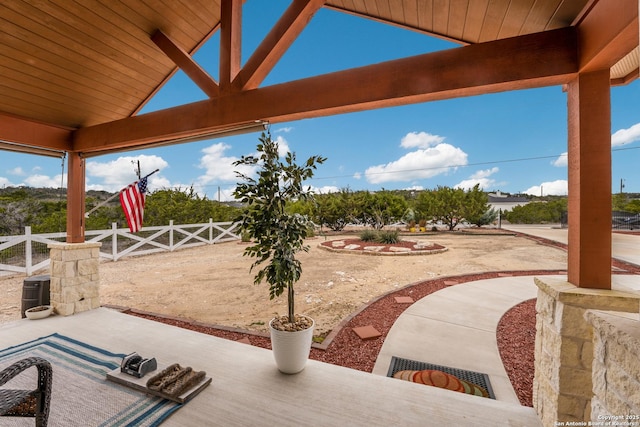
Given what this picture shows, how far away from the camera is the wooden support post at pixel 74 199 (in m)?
3.66

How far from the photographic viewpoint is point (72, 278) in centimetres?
338

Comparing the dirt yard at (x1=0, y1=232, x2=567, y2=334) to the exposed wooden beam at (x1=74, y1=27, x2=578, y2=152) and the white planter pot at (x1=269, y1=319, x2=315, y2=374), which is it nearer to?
the white planter pot at (x1=269, y1=319, x2=315, y2=374)

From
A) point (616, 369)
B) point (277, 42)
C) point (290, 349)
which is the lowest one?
point (290, 349)

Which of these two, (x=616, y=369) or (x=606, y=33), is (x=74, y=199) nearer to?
(x=616, y=369)

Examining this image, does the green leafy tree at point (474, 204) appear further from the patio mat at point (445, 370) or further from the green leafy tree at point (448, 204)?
the patio mat at point (445, 370)

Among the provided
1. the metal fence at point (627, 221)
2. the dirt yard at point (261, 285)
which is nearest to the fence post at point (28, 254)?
the dirt yard at point (261, 285)

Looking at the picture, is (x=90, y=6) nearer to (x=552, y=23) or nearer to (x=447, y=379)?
(x=552, y=23)

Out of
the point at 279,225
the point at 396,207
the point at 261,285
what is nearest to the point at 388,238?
the point at 396,207

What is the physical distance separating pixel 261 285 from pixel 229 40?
3.75m

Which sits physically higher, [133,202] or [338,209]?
[338,209]

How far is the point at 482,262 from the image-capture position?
6441 millimetres

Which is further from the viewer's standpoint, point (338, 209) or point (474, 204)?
Answer: point (474, 204)

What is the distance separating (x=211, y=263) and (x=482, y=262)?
6560 millimetres

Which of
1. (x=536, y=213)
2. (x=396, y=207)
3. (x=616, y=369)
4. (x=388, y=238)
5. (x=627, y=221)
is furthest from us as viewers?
(x=536, y=213)
